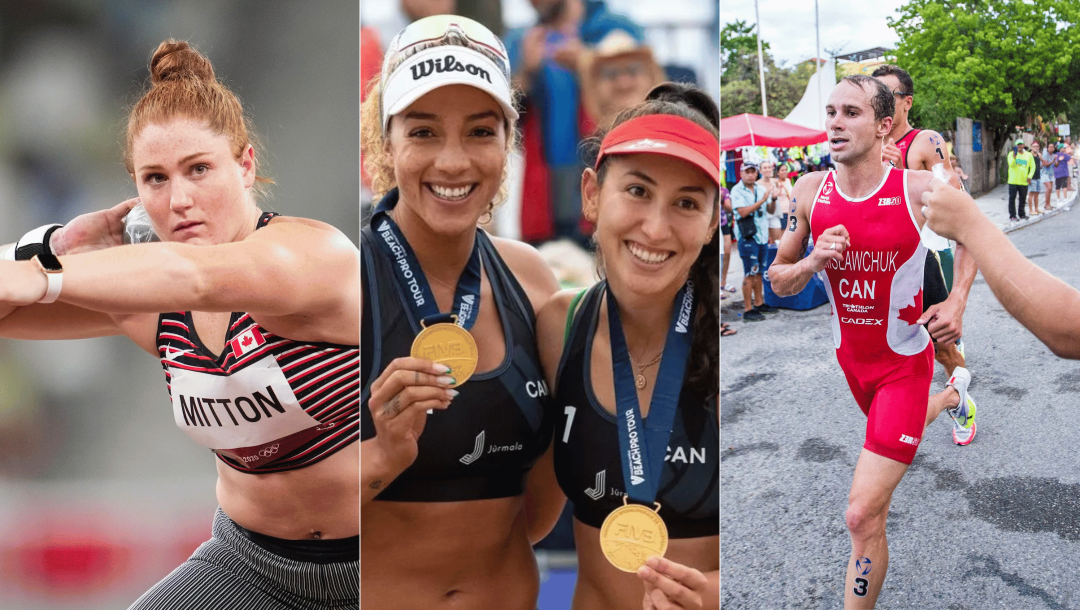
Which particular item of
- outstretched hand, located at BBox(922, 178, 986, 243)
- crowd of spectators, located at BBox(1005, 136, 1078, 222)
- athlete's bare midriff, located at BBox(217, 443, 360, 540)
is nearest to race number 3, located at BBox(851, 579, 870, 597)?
outstretched hand, located at BBox(922, 178, 986, 243)

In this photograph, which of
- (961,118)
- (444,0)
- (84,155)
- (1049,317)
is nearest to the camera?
(444,0)

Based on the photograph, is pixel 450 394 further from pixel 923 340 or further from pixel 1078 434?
pixel 1078 434

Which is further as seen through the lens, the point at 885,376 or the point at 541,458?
the point at 885,376

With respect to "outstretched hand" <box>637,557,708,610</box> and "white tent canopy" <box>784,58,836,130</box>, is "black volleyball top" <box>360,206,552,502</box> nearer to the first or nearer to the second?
"outstretched hand" <box>637,557,708,610</box>

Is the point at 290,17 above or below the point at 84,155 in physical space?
above

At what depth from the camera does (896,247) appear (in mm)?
2475

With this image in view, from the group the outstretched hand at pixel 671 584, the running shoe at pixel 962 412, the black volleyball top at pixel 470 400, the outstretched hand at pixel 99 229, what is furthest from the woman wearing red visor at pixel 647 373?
the outstretched hand at pixel 99 229

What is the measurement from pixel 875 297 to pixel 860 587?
923mm

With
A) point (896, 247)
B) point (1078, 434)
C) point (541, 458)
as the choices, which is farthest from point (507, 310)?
point (1078, 434)

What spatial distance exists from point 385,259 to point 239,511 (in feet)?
3.75

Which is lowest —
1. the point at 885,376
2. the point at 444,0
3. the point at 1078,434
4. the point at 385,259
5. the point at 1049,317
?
the point at 1078,434

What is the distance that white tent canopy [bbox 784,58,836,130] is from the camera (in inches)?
99.7

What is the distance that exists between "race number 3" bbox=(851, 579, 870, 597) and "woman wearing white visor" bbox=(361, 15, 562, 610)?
1.03 meters

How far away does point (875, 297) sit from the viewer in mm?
2514
